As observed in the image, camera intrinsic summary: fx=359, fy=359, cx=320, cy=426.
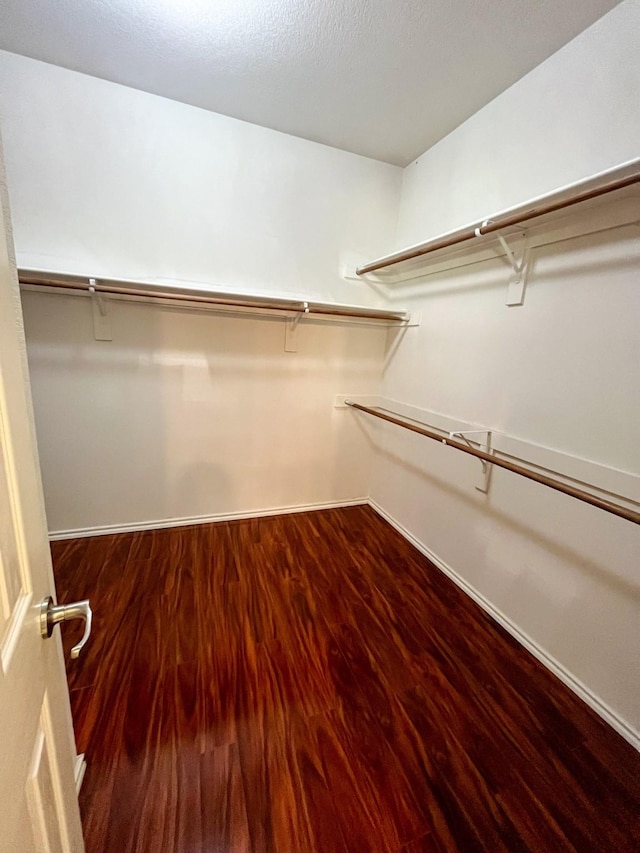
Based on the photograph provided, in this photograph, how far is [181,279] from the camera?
7.13 feet

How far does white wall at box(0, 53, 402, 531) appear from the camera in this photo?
1.89 metres

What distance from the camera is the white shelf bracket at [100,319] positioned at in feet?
6.57

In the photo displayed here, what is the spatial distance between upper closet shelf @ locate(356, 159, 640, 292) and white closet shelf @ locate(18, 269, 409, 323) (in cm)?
43

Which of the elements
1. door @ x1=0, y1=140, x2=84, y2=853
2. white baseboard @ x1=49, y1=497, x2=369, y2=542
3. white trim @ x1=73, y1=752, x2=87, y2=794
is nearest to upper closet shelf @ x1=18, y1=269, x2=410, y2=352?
white baseboard @ x1=49, y1=497, x2=369, y2=542

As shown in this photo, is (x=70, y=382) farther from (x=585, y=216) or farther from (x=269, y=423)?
(x=585, y=216)

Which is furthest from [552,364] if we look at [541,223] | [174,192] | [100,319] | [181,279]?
[100,319]

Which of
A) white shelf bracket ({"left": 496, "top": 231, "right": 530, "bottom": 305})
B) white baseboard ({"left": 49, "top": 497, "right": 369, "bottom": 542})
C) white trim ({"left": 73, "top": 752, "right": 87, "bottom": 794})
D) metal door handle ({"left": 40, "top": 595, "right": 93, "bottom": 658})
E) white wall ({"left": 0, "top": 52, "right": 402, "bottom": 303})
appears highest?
white wall ({"left": 0, "top": 52, "right": 402, "bottom": 303})

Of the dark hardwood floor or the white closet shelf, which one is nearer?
the dark hardwood floor

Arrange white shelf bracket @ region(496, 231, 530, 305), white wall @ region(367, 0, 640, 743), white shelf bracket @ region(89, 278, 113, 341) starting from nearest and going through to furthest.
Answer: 1. white wall @ region(367, 0, 640, 743)
2. white shelf bracket @ region(496, 231, 530, 305)
3. white shelf bracket @ region(89, 278, 113, 341)

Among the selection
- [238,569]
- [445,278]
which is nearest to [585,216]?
[445,278]

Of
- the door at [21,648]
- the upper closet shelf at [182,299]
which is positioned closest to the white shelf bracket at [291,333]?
the upper closet shelf at [182,299]

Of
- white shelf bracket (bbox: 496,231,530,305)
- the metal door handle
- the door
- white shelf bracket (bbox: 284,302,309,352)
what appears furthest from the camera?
white shelf bracket (bbox: 284,302,309,352)

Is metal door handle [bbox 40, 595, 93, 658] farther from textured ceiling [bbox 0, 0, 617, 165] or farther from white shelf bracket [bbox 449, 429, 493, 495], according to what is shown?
textured ceiling [bbox 0, 0, 617, 165]

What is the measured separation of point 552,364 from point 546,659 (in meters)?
1.31
